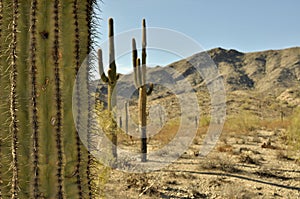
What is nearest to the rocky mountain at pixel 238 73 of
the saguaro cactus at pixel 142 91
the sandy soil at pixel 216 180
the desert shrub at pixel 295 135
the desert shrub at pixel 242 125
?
the desert shrub at pixel 242 125

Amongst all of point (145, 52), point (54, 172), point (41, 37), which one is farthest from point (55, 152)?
point (145, 52)

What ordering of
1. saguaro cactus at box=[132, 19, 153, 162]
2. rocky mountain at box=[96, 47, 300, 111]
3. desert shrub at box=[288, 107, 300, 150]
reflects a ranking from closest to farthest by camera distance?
saguaro cactus at box=[132, 19, 153, 162]
desert shrub at box=[288, 107, 300, 150]
rocky mountain at box=[96, 47, 300, 111]

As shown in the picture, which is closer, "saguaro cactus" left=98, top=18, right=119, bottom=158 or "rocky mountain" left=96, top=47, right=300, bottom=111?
"saguaro cactus" left=98, top=18, right=119, bottom=158

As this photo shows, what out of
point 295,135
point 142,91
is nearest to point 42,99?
point 142,91

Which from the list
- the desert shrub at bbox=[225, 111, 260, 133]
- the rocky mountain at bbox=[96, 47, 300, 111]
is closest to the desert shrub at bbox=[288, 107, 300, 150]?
the desert shrub at bbox=[225, 111, 260, 133]

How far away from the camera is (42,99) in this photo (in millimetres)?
1966

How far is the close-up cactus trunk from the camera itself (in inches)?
77.0

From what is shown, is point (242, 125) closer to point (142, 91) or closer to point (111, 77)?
point (142, 91)

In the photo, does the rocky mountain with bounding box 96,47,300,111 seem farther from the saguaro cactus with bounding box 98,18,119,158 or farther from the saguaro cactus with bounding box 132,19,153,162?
the saguaro cactus with bounding box 98,18,119,158

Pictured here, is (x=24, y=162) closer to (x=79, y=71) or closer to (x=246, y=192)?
(x=79, y=71)

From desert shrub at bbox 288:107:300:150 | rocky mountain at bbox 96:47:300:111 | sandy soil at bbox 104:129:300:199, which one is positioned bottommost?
sandy soil at bbox 104:129:300:199

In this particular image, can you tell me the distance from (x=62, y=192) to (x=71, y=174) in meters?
0.13

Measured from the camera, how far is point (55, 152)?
6.46 ft

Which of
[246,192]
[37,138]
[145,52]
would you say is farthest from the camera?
[145,52]
